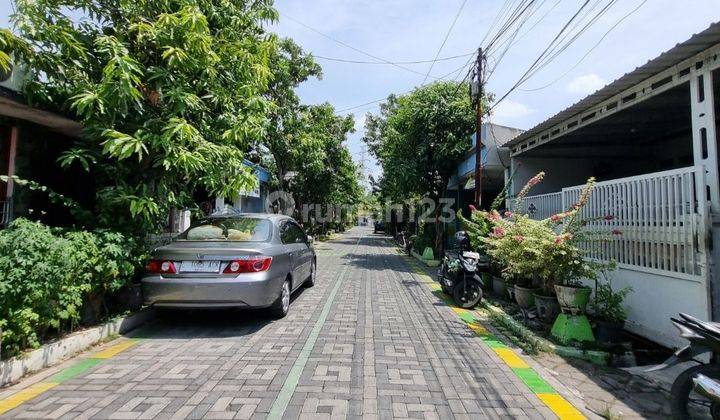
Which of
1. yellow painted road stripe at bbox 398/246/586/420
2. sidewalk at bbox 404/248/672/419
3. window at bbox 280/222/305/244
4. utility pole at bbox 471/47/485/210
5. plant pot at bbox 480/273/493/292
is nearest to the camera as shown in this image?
yellow painted road stripe at bbox 398/246/586/420

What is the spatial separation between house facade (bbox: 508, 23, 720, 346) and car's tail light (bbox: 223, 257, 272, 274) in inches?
181

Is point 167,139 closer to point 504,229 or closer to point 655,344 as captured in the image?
point 504,229

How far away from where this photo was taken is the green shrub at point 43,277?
3661 mm

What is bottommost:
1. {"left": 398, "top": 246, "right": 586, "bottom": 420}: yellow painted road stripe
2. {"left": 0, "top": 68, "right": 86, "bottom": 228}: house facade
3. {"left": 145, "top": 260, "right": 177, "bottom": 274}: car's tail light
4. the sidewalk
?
the sidewalk

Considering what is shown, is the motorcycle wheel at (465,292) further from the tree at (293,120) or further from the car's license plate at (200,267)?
the tree at (293,120)

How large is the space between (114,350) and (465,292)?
5613mm

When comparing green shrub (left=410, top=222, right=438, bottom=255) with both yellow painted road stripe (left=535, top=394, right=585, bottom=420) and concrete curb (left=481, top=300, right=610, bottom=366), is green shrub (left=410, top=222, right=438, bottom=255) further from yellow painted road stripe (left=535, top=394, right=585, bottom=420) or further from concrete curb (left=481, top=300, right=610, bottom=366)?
yellow painted road stripe (left=535, top=394, right=585, bottom=420)

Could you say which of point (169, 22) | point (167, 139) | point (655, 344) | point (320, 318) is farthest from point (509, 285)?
point (169, 22)

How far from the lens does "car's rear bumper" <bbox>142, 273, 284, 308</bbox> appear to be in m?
5.07

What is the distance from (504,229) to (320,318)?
3.23m

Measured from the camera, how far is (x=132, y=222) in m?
5.77

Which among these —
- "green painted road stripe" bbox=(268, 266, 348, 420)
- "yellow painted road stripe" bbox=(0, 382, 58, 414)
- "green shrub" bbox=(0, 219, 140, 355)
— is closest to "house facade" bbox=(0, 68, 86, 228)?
"green shrub" bbox=(0, 219, 140, 355)

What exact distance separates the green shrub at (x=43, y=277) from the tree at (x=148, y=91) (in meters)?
0.74

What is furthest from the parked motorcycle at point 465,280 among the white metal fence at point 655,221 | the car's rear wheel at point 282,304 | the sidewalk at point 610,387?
the car's rear wheel at point 282,304
